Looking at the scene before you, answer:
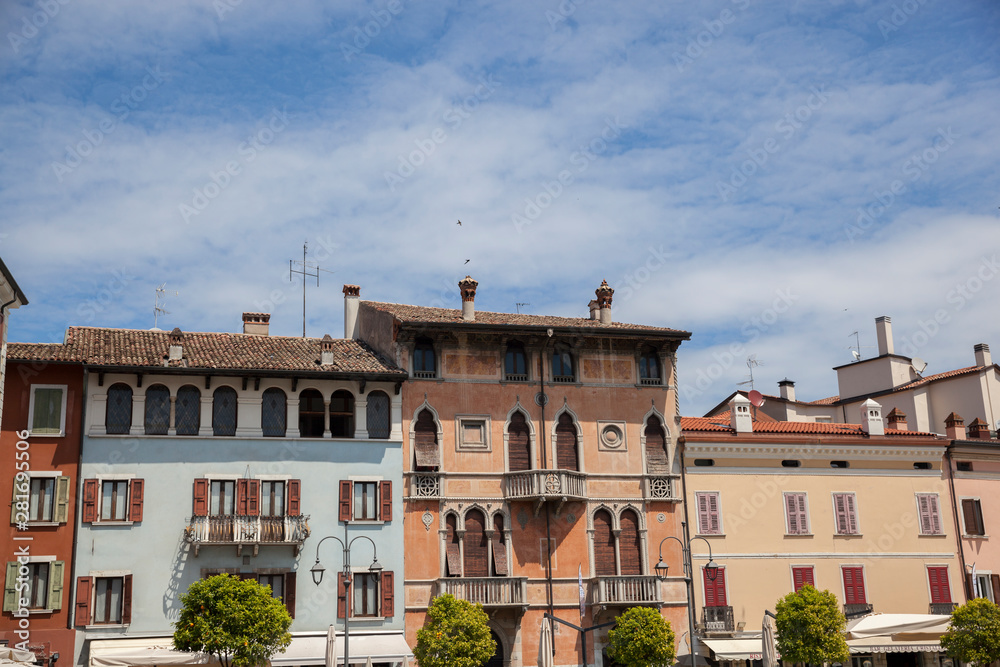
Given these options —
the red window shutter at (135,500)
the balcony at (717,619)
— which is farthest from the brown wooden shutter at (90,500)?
the balcony at (717,619)

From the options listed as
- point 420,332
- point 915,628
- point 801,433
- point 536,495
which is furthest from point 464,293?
point 915,628

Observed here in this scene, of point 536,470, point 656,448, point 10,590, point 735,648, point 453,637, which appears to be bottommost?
point 735,648

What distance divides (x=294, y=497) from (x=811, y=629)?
1830 centimetres

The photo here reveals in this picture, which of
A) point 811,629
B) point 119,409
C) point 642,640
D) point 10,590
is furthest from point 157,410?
point 811,629

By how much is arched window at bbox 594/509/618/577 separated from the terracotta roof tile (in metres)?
9.18

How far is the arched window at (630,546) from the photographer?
4172cm

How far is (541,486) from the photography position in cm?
4038

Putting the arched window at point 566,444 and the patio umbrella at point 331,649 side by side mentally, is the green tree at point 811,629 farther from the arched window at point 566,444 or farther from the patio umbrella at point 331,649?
the patio umbrella at point 331,649

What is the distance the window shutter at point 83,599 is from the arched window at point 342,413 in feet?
30.7

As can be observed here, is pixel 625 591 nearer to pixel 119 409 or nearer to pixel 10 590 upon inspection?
pixel 119 409

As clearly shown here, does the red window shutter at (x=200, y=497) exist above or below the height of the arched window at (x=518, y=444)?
below

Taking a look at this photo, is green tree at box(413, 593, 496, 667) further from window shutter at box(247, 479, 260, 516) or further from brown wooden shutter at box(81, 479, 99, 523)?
brown wooden shutter at box(81, 479, 99, 523)

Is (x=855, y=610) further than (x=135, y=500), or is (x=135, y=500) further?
(x=855, y=610)

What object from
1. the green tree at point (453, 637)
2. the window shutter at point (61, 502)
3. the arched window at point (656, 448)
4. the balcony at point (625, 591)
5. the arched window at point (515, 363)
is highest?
the arched window at point (515, 363)
